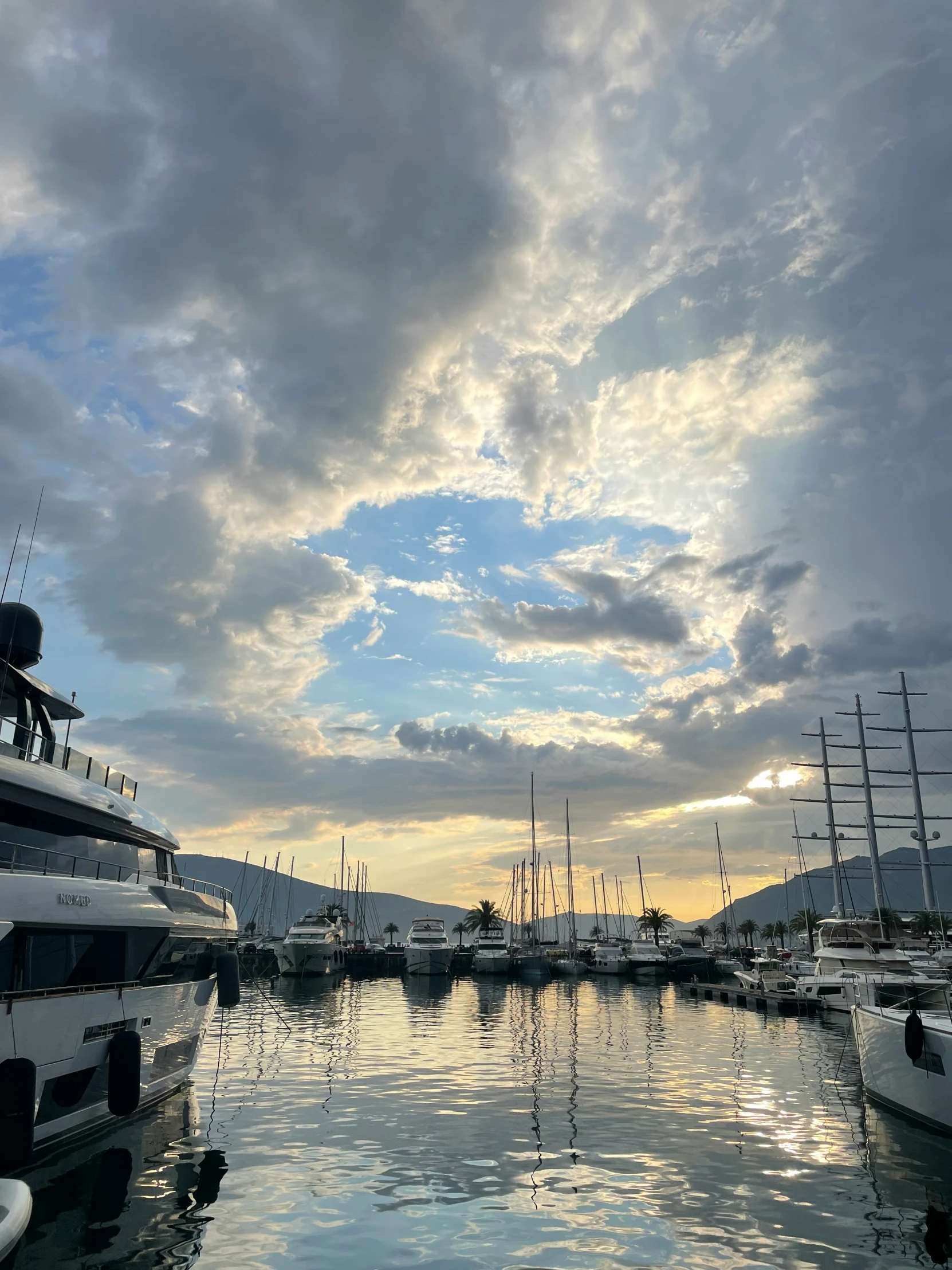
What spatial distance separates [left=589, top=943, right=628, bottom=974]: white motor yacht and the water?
5576cm

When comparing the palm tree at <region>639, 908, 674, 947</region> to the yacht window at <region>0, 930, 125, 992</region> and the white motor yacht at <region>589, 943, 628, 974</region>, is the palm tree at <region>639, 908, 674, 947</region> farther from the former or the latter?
the yacht window at <region>0, 930, 125, 992</region>

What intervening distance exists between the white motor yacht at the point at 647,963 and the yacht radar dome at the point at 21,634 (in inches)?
2812

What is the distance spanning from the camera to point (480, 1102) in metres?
20.0

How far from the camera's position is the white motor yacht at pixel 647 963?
260ft

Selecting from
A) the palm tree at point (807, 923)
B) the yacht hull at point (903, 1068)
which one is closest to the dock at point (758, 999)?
the yacht hull at point (903, 1068)

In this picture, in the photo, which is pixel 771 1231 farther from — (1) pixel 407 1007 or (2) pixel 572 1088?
(1) pixel 407 1007

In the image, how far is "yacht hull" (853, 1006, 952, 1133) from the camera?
52.1 feet

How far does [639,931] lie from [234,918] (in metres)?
100

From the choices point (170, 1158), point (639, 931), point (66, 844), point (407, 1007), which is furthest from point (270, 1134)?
point (639, 931)

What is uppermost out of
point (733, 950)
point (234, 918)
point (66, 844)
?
point (66, 844)

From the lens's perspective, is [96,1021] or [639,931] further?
[639,931]

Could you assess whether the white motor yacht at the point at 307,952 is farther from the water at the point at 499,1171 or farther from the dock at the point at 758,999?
the water at the point at 499,1171

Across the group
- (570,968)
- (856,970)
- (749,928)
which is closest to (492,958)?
(570,968)

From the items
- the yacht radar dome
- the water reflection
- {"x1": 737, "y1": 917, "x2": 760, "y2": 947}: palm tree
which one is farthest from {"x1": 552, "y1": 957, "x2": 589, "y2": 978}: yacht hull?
the yacht radar dome
